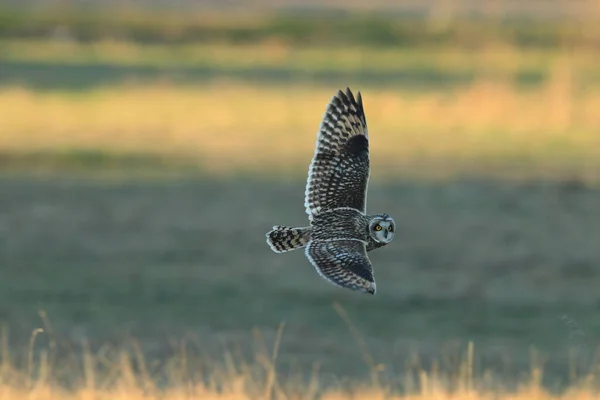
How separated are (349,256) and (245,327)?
8577 mm

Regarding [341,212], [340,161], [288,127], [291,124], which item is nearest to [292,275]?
[340,161]

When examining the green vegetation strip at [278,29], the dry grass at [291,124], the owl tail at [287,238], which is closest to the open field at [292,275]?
the dry grass at [291,124]

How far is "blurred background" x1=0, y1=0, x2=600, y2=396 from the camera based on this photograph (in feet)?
42.4

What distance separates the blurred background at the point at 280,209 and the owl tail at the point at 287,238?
351 centimetres

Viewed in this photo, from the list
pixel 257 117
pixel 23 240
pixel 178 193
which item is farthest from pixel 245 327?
pixel 257 117

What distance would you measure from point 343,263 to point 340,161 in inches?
35.3

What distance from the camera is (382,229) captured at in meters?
4.96

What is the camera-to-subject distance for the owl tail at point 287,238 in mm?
5008

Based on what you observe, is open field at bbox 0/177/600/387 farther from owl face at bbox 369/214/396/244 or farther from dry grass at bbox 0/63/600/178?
owl face at bbox 369/214/396/244

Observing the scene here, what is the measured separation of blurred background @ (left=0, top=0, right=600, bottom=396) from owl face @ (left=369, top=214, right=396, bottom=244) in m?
3.46

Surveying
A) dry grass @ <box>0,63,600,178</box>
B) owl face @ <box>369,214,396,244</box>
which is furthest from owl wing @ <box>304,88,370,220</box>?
dry grass @ <box>0,63,600,178</box>

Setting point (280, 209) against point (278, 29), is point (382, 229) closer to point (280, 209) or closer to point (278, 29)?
point (280, 209)

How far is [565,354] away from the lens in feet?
41.3

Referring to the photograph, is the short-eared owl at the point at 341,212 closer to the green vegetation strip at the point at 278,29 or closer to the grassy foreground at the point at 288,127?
the grassy foreground at the point at 288,127
